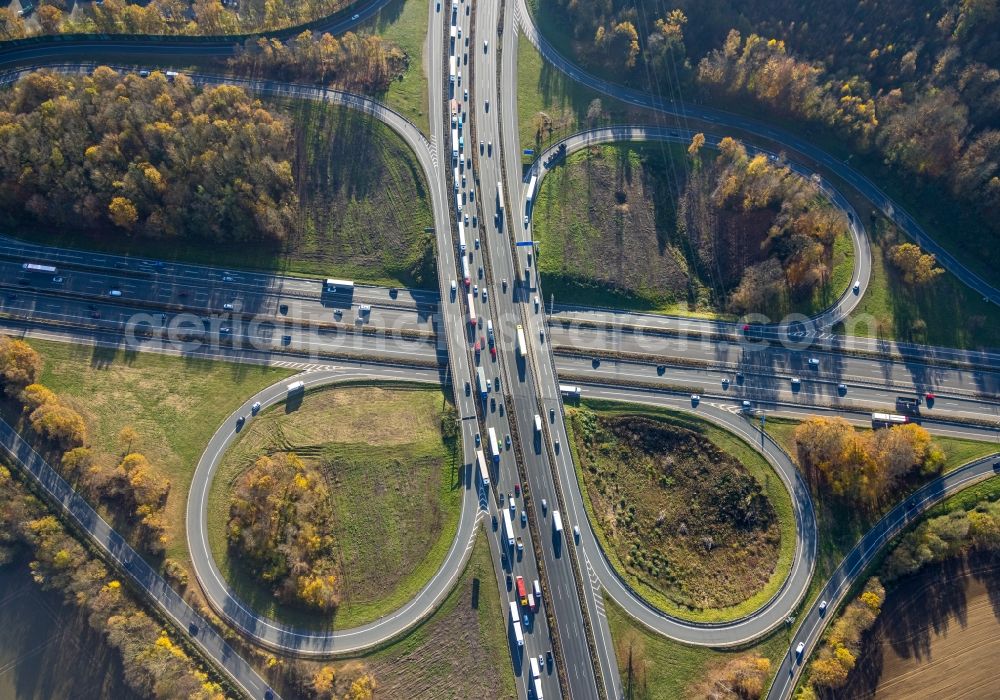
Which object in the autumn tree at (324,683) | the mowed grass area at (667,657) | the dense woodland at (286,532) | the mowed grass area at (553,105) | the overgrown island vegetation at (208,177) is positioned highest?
the mowed grass area at (553,105)

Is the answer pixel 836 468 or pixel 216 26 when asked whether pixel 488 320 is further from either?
pixel 216 26

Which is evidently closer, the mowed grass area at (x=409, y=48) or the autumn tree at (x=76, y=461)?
the autumn tree at (x=76, y=461)

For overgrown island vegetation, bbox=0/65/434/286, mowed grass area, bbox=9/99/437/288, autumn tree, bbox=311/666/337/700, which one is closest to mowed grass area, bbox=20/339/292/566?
mowed grass area, bbox=9/99/437/288

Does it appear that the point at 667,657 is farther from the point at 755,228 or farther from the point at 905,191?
the point at 905,191

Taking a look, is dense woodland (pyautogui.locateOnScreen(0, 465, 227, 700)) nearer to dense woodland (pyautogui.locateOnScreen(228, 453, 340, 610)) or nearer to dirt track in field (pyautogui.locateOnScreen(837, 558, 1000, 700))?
dense woodland (pyautogui.locateOnScreen(228, 453, 340, 610))

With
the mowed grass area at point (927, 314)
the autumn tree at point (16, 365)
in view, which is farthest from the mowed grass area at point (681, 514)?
the autumn tree at point (16, 365)

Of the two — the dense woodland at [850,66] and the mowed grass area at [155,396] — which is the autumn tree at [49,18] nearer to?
the mowed grass area at [155,396]

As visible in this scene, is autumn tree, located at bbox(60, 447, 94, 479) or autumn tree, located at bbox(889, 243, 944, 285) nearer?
autumn tree, located at bbox(60, 447, 94, 479)
